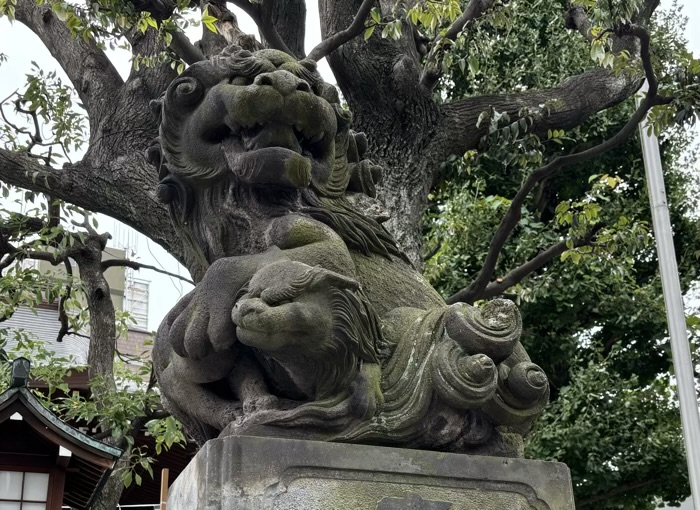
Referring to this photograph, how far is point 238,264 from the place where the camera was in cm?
288

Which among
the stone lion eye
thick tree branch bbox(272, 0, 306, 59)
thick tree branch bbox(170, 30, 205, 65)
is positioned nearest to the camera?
the stone lion eye

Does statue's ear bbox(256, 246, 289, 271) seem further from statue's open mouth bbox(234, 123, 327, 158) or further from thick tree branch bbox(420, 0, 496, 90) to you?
thick tree branch bbox(420, 0, 496, 90)

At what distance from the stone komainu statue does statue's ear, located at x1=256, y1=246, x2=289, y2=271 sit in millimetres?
10

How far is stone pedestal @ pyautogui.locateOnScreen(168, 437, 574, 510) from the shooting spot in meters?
2.59

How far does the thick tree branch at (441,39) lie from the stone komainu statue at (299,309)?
2.61 m

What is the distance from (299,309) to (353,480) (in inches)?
20.6

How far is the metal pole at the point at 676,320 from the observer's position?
875 centimetres

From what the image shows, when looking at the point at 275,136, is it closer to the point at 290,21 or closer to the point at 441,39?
the point at 441,39

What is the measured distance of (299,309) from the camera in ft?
8.63

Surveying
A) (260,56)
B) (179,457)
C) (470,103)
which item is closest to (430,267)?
(179,457)

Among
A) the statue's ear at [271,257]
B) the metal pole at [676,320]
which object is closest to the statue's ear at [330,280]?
the statue's ear at [271,257]

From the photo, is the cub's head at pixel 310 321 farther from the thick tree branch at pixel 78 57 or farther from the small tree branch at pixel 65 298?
the small tree branch at pixel 65 298

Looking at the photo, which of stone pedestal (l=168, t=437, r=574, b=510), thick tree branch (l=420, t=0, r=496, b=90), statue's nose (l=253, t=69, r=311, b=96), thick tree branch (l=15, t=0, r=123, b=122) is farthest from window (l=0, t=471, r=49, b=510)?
statue's nose (l=253, t=69, r=311, b=96)

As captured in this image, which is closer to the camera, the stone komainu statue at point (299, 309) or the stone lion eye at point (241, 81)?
the stone komainu statue at point (299, 309)
